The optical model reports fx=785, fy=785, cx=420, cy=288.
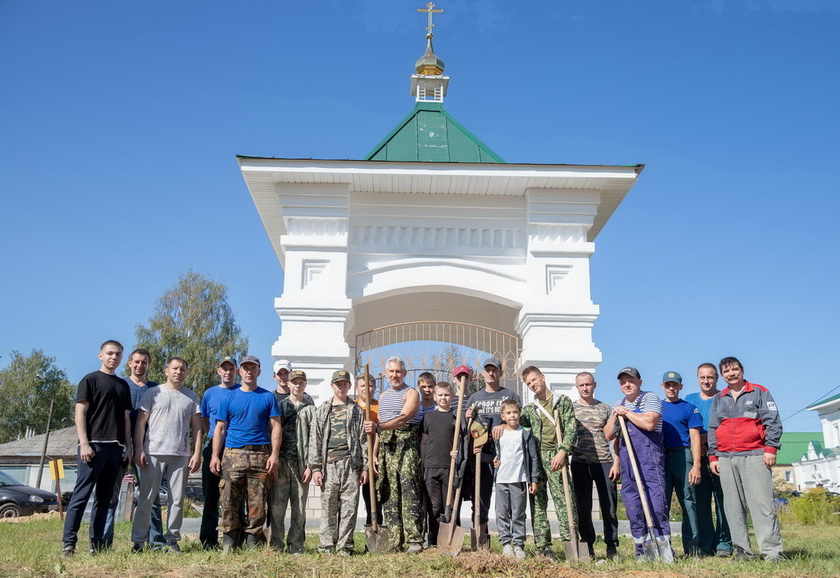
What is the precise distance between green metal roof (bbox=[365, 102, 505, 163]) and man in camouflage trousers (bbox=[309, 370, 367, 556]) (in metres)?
5.63

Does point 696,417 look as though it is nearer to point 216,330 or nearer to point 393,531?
point 393,531

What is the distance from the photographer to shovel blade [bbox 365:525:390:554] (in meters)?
6.26

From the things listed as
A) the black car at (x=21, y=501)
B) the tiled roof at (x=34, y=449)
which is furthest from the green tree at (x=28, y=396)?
the black car at (x=21, y=501)

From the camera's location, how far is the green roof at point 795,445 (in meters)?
44.9

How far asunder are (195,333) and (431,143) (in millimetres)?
21377

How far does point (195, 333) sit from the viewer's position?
30.9m

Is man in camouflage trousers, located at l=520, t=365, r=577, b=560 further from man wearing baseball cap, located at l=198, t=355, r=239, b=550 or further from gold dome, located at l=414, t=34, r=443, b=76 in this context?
gold dome, located at l=414, t=34, r=443, b=76

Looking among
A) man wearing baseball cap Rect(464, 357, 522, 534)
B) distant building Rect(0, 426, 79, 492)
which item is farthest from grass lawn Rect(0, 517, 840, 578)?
distant building Rect(0, 426, 79, 492)

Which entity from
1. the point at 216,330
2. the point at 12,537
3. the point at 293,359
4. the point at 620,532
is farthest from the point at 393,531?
the point at 216,330

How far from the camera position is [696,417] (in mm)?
6512

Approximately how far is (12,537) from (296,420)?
467 centimetres

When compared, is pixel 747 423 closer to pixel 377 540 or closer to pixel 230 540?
pixel 377 540

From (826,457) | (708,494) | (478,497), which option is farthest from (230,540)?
(826,457)

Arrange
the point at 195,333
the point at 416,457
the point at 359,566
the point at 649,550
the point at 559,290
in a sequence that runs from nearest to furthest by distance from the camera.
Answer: the point at 359,566, the point at 649,550, the point at 416,457, the point at 559,290, the point at 195,333
